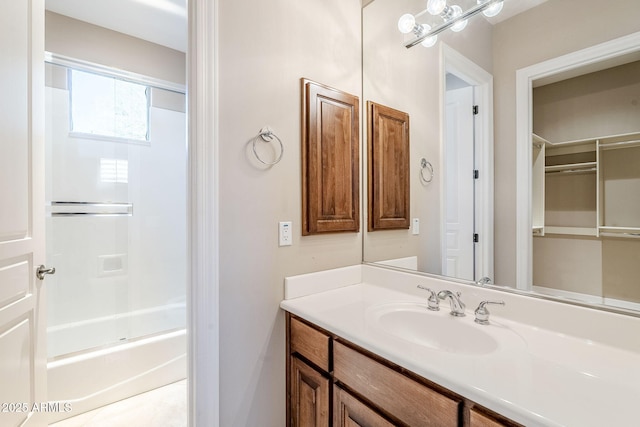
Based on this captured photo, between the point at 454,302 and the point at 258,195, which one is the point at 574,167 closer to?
the point at 454,302

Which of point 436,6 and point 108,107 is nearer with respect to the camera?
point 436,6

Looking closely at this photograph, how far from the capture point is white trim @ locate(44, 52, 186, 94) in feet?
6.33

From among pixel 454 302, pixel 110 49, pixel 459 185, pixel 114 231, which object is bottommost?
pixel 454 302

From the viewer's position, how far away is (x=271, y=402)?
1244 millimetres

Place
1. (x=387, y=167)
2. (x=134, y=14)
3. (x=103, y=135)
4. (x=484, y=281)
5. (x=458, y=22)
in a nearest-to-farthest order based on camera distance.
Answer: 1. (x=484, y=281)
2. (x=458, y=22)
3. (x=387, y=167)
4. (x=134, y=14)
5. (x=103, y=135)

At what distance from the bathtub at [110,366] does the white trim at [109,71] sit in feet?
6.15

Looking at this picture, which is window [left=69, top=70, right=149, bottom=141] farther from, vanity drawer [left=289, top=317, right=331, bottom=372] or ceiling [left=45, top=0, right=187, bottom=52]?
vanity drawer [left=289, top=317, right=331, bottom=372]

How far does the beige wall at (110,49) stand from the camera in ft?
6.26

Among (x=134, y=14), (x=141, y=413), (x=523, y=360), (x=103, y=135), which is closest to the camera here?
(x=523, y=360)

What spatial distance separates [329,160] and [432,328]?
2.86 feet

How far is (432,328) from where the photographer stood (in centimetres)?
110

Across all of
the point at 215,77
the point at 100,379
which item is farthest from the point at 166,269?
the point at 215,77

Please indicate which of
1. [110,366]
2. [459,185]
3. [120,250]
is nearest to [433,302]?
[459,185]

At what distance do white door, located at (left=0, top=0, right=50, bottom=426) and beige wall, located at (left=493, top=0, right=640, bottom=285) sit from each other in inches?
71.0
